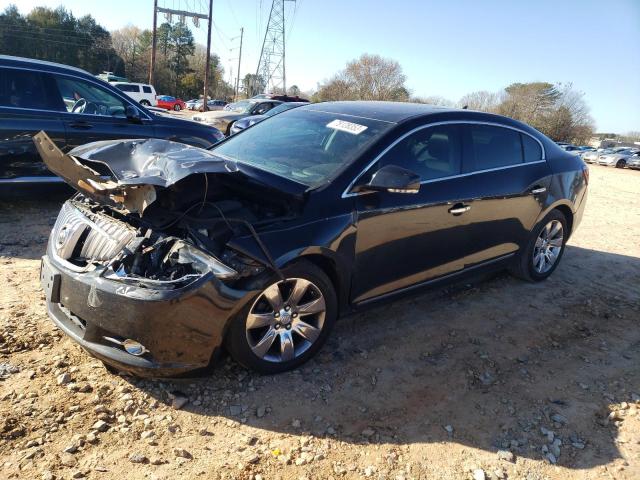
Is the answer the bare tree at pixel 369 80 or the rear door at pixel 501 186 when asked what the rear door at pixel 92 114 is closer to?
the rear door at pixel 501 186

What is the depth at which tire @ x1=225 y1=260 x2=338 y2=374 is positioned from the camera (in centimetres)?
283

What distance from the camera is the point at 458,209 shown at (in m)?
3.89

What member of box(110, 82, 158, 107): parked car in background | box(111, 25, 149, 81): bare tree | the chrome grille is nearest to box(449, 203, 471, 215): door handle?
the chrome grille

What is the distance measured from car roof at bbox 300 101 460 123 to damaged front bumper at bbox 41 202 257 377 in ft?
6.30

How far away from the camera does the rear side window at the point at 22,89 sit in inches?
221

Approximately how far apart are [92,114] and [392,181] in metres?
4.78

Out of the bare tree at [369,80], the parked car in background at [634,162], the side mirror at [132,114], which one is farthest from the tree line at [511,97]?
the side mirror at [132,114]

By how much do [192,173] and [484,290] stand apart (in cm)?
342

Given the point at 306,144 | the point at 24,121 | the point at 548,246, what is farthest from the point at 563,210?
the point at 24,121

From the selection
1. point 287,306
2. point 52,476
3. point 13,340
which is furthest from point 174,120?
point 52,476

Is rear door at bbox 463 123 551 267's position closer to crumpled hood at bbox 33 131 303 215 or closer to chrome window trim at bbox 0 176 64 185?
crumpled hood at bbox 33 131 303 215

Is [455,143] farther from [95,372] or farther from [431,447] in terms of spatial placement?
[95,372]

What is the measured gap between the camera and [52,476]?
2.21 metres

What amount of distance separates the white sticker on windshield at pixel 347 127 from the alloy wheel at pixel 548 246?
8.26 ft
